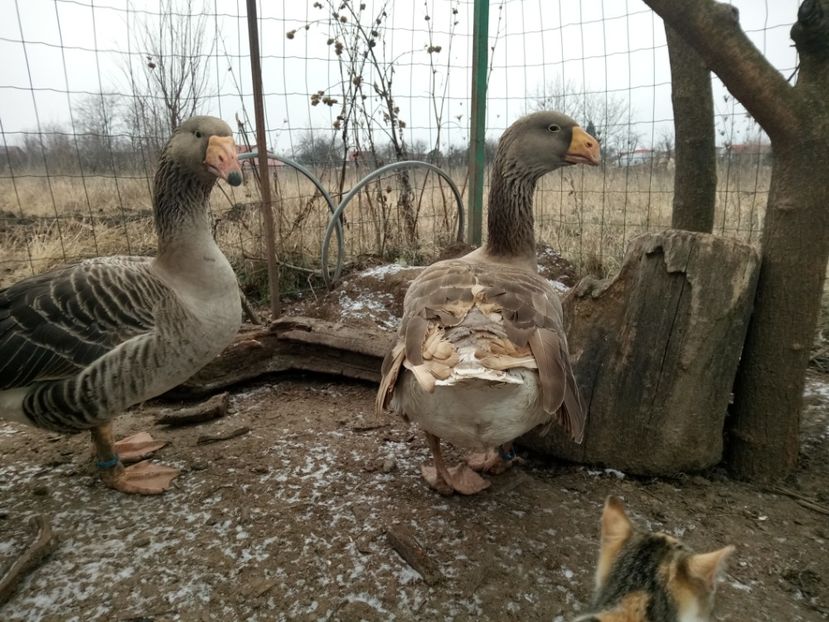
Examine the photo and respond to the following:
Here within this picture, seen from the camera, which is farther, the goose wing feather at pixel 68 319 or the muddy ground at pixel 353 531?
the goose wing feather at pixel 68 319

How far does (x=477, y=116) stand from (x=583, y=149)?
2.78 metres

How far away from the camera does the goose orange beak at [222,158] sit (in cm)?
271

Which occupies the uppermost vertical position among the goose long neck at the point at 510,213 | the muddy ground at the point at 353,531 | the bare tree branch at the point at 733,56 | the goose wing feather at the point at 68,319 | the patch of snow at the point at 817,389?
the bare tree branch at the point at 733,56

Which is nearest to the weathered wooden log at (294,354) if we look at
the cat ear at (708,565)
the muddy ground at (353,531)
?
the muddy ground at (353,531)

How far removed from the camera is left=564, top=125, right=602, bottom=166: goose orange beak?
3213 millimetres

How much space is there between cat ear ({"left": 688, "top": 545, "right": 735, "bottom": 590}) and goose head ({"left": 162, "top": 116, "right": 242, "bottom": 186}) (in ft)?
8.01

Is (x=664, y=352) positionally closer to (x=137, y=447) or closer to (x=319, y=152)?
(x=137, y=447)

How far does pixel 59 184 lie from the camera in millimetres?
7504

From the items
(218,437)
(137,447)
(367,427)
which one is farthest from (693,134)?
(137,447)

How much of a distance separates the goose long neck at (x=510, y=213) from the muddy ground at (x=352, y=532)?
130cm

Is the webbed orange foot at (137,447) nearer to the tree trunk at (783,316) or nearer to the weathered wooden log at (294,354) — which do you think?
the weathered wooden log at (294,354)

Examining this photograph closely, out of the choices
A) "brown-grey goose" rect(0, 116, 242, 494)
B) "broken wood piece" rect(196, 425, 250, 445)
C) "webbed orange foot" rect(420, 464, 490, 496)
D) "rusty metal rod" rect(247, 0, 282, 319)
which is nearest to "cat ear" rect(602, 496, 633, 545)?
"webbed orange foot" rect(420, 464, 490, 496)

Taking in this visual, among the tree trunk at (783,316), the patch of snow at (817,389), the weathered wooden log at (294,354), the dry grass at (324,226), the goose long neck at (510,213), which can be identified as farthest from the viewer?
the dry grass at (324,226)

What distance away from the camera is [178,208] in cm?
291
